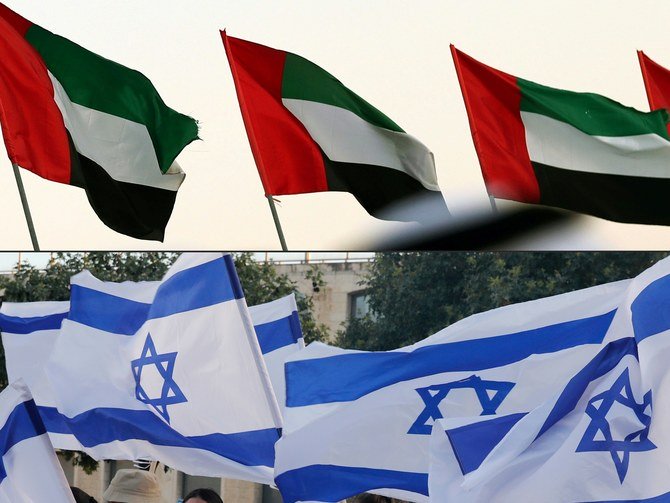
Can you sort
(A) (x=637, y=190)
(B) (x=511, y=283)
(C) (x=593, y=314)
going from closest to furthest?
(C) (x=593, y=314)
(A) (x=637, y=190)
(B) (x=511, y=283)

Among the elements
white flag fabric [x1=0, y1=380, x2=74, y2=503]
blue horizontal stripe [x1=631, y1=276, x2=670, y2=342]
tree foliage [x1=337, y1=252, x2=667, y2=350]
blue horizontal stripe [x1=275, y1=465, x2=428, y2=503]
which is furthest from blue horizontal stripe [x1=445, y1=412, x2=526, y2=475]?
tree foliage [x1=337, y1=252, x2=667, y2=350]

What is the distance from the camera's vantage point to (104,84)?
9750mm

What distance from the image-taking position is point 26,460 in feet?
22.6

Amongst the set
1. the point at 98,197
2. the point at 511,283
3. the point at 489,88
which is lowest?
the point at 511,283

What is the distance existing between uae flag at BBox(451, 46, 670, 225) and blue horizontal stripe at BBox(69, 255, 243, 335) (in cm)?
216

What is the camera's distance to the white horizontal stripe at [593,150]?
9.16 metres

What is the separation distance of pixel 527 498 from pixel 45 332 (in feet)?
22.5

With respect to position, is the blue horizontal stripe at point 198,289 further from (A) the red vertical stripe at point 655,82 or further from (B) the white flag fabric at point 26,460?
(A) the red vertical stripe at point 655,82

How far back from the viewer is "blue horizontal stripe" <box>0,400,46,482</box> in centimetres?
691

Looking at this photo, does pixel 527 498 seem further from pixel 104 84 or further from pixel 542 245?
pixel 104 84

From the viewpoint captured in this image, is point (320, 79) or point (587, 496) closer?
point (587, 496)

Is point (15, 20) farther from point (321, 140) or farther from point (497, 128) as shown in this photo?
point (497, 128)

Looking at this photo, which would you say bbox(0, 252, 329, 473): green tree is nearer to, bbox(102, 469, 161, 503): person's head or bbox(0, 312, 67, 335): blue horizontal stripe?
bbox(0, 312, 67, 335): blue horizontal stripe

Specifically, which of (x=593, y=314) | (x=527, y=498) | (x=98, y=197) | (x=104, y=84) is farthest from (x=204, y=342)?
(x=527, y=498)
